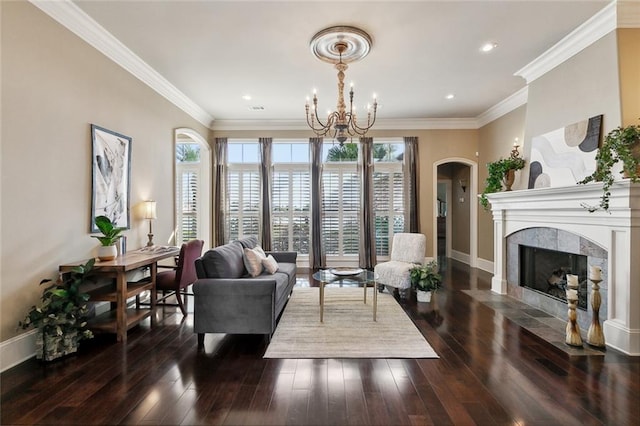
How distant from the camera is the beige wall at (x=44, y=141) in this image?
2.55 m

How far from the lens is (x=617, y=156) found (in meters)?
2.90

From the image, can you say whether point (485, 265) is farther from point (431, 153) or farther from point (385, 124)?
point (385, 124)

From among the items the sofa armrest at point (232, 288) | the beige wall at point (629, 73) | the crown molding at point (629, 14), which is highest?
the crown molding at point (629, 14)

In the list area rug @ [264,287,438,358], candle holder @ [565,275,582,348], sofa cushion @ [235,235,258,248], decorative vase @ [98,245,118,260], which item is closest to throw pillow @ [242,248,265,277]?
sofa cushion @ [235,235,258,248]

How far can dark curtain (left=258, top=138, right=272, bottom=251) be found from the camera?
22.5 ft

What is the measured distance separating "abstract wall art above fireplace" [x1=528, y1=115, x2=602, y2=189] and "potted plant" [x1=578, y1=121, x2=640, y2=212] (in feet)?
0.97

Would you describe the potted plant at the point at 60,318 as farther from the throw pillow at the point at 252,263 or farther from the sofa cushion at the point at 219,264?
the throw pillow at the point at 252,263

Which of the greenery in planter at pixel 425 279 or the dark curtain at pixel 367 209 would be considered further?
the dark curtain at pixel 367 209

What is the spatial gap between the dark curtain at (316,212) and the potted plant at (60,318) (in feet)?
14.7

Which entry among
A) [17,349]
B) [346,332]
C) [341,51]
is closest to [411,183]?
[341,51]

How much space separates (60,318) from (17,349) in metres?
0.40

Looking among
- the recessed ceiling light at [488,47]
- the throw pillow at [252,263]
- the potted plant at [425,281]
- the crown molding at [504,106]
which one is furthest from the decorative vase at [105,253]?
the crown molding at [504,106]

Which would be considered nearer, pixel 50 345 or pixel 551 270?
pixel 50 345

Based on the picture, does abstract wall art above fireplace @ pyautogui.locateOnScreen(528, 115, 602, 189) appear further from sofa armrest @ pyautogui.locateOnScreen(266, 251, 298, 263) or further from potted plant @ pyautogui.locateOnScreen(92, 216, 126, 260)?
potted plant @ pyautogui.locateOnScreen(92, 216, 126, 260)
